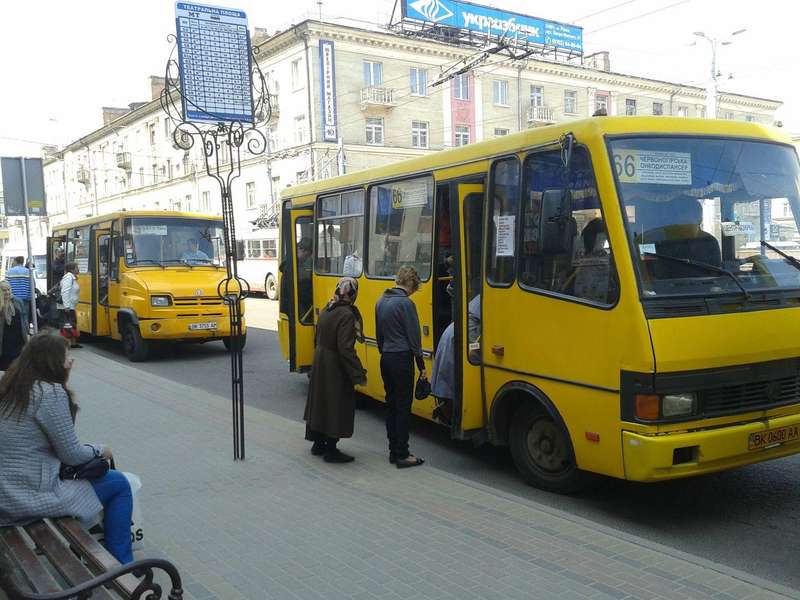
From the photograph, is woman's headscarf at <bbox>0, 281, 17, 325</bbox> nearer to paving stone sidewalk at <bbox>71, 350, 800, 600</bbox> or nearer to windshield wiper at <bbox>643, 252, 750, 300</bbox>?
paving stone sidewalk at <bbox>71, 350, 800, 600</bbox>

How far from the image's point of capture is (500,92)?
46.8 m

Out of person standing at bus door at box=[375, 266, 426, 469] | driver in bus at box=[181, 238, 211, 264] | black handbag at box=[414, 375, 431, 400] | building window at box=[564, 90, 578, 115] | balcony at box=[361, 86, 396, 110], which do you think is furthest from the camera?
building window at box=[564, 90, 578, 115]

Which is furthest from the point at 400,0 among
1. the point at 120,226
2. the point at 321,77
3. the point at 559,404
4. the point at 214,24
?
the point at 559,404

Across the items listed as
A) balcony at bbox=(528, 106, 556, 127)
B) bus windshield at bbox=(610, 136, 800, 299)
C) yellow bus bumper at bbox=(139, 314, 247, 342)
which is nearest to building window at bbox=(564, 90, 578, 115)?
balcony at bbox=(528, 106, 556, 127)

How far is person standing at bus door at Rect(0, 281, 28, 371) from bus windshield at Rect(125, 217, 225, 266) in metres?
4.51

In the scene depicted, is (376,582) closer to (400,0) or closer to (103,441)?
(103,441)

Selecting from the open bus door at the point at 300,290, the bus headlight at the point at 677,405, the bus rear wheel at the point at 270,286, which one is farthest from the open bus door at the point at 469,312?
the bus rear wheel at the point at 270,286

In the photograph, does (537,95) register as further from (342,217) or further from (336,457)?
(336,457)

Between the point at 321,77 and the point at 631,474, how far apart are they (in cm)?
3809

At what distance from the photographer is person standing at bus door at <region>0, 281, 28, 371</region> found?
358 inches

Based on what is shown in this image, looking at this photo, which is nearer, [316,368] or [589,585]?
[589,585]

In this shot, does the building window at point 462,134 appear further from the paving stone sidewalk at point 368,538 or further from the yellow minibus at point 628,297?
the paving stone sidewalk at point 368,538

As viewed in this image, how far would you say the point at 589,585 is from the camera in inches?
156

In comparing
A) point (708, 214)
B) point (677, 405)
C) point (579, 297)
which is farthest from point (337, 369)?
point (708, 214)
